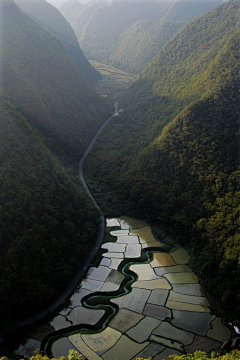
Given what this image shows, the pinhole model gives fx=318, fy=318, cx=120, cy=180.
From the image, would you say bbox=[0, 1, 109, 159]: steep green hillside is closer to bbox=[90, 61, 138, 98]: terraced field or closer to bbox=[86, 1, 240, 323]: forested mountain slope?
bbox=[86, 1, 240, 323]: forested mountain slope

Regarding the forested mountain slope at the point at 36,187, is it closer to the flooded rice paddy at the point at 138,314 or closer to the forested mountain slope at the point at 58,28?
the flooded rice paddy at the point at 138,314

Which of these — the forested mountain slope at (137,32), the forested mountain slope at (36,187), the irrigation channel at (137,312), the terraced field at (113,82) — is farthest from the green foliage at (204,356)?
the forested mountain slope at (137,32)

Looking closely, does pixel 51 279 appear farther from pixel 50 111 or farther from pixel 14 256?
pixel 50 111

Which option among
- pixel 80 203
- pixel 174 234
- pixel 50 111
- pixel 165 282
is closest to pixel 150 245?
pixel 174 234

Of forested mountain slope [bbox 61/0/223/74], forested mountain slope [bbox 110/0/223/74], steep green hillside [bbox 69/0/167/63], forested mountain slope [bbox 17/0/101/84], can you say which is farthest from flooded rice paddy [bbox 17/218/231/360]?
steep green hillside [bbox 69/0/167/63]

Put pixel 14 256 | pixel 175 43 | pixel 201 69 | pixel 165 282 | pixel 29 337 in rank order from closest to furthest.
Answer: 1. pixel 29 337
2. pixel 14 256
3. pixel 165 282
4. pixel 201 69
5. pixel 175 43

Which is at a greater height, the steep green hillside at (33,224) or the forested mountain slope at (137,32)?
the forested mountain slope at (137,32)
